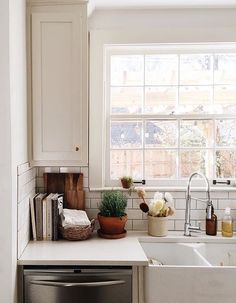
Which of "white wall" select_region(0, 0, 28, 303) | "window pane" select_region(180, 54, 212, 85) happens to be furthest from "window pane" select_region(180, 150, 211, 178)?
"white wall" select_region(0, 0, 28, 303)

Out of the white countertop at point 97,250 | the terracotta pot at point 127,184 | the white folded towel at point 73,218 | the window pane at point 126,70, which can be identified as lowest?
the white countertop at point 97,250

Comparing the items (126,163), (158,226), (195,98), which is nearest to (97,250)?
(158,226)

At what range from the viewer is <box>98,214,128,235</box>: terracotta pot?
2.13m

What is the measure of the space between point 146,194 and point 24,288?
101 cm

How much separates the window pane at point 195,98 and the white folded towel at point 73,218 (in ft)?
3.56

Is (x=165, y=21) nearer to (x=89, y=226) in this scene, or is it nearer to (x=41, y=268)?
(x=89, y=226)

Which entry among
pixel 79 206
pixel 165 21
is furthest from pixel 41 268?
pixel 165 21

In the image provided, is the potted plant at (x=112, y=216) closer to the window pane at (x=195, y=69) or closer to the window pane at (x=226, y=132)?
the window pane at (x=226, y=132)

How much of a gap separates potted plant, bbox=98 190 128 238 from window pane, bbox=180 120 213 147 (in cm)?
69

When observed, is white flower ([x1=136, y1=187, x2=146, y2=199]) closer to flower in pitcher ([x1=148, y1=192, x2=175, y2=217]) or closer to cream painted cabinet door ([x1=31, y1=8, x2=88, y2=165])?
flower in pitcher ([x1=148, y1=192, x2=175, y2=217])

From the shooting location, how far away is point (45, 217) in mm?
2082

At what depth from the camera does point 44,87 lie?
80.0 inches

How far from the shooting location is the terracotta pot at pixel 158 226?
218 centimetres

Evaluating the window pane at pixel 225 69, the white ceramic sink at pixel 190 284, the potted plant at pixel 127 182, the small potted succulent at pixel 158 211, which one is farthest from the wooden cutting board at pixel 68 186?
the window pane at pixel 225 69
